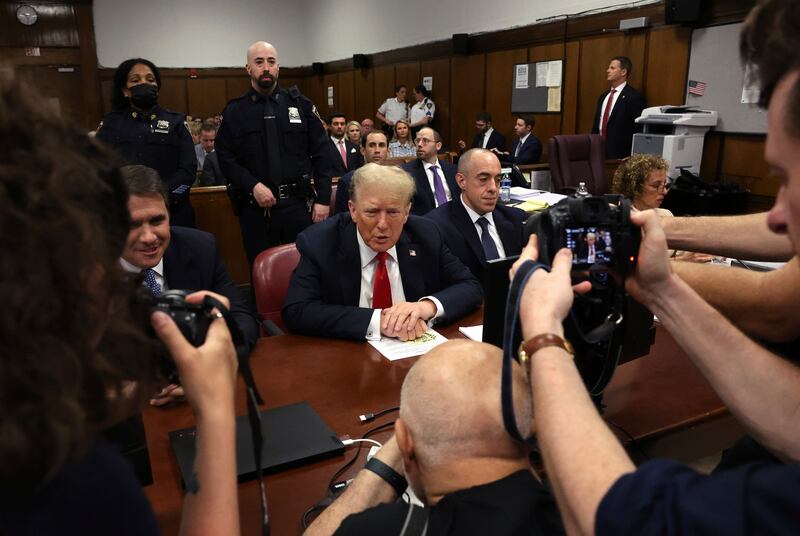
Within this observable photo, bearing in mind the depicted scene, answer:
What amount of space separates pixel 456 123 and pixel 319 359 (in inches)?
336

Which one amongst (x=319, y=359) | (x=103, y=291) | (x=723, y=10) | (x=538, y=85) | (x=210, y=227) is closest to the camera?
(x=103, y=291)

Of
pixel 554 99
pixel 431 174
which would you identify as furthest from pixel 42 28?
pixel 431 174

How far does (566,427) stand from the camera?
820 millimetres

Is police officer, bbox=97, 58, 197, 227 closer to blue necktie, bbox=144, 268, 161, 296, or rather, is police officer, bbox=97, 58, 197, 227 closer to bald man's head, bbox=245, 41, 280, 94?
bald man's head, bbox=245, 41, 280, 94

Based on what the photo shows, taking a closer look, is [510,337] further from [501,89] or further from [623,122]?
[501,89]

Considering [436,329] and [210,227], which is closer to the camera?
[436,329]

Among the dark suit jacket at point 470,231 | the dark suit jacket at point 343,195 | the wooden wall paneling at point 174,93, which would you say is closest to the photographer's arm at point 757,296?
the dark suit jacket at point 470,231

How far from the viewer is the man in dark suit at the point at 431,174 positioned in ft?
17.1

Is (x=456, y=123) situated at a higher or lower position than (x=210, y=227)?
higher

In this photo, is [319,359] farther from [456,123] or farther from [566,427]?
[456,123]

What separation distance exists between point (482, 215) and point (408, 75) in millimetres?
7804

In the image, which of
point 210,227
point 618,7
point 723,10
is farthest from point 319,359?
point 618,7

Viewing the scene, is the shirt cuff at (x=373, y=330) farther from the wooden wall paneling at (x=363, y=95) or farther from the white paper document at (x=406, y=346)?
the wooden wall paneling at (x=363, y=95)

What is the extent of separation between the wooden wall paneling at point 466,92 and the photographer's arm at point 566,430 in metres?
8.94
